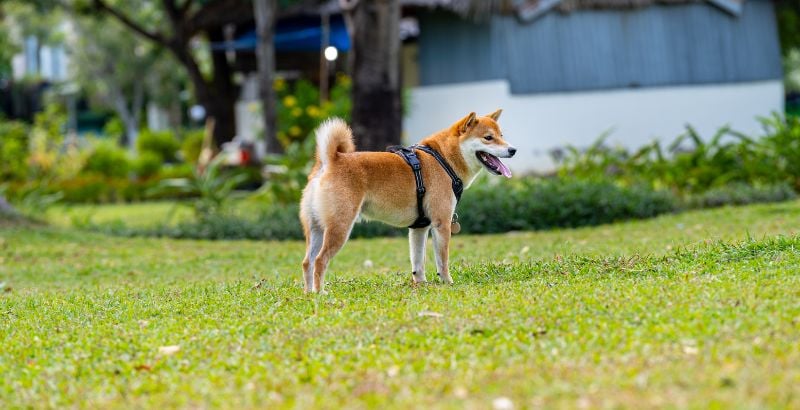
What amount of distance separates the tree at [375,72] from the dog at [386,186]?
7703 millimetres

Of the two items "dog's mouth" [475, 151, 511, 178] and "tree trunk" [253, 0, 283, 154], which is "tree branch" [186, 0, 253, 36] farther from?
"dog's mouth" [475, 151, 511, 178]

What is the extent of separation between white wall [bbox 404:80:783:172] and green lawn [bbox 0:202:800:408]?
13.3 m

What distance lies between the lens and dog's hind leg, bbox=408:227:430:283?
757 cm

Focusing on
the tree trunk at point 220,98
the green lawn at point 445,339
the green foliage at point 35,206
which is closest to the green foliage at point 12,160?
the tree trunk at point 220,98

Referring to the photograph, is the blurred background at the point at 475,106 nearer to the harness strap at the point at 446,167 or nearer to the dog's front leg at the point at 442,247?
the harness strap at the point at 446,167

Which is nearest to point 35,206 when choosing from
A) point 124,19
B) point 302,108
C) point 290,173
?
point 290,173

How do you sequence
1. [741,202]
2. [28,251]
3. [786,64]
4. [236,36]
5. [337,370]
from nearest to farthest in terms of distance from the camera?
[337,370]
[28,251]
[741,202]
[236,36]
[786,64]

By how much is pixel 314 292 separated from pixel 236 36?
20547 mm

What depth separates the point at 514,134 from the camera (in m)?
21.9

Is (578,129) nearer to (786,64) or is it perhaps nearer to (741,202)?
(741,202)

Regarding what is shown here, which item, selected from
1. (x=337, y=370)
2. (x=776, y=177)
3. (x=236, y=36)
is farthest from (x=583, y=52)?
(x=337, y=370)

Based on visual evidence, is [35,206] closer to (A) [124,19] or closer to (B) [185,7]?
(A) [124,19]

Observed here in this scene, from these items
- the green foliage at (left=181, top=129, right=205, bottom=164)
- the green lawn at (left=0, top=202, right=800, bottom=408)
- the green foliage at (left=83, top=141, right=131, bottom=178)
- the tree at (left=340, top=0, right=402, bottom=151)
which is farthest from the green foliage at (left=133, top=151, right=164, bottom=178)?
the green lawn at (left=0, top=202, right=800, bottom=408)

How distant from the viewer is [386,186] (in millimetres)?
7273
